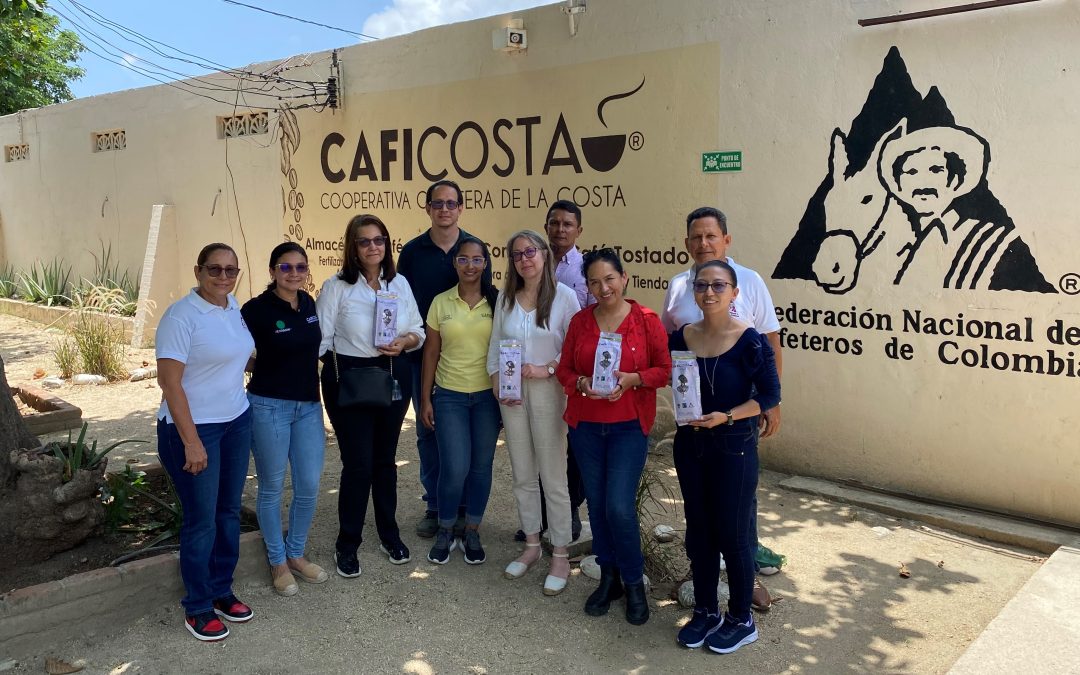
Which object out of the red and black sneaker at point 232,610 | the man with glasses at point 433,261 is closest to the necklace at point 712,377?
the man with glasses at point 433,261

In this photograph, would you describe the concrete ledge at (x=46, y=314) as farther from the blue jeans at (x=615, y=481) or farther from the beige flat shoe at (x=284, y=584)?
the blue jeans at (x=615, y=481)

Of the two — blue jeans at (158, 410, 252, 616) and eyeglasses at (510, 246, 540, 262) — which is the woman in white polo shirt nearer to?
blue jeans at (158, 410, 252, 616)

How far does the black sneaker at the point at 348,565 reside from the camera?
14.7 ft

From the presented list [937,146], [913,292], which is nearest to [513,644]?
[913,292]

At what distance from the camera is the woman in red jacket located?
380 centimetres

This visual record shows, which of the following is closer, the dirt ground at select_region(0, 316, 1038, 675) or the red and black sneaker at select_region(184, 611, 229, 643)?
the dirt ground at select_region(0, 316, 1038, 675)

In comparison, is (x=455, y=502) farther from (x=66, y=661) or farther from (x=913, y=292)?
(x=913, y=292)

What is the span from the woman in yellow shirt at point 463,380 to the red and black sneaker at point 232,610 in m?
1.11

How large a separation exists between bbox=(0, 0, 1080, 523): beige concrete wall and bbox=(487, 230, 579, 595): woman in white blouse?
7.86 ft

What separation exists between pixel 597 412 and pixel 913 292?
268cm

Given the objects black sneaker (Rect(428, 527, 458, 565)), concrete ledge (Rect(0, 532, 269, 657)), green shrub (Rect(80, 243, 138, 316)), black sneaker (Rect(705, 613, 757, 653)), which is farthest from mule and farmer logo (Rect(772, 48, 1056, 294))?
green shrub (Rect(80, 243, 138, 316))

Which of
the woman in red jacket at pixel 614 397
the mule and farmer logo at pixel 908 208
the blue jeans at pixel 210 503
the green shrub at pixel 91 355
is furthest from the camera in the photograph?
the green shrub at pixel 91 355

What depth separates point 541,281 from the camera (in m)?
4.20

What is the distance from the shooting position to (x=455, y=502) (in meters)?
4.64
